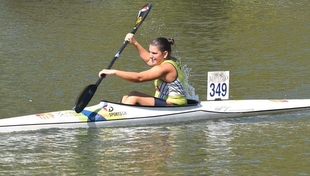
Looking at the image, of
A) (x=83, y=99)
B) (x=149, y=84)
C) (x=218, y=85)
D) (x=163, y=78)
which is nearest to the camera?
(x=83, y=99)

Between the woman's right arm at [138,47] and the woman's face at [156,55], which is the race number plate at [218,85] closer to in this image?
the woman's face at [156,55]

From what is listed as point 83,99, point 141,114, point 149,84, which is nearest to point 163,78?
point 141,114

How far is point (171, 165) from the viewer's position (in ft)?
30.4

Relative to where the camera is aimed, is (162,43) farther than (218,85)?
No

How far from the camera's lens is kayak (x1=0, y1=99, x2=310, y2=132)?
35.8 ft

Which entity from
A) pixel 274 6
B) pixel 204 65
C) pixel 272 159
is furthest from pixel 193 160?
pixel 274 6

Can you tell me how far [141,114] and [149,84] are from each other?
326cm

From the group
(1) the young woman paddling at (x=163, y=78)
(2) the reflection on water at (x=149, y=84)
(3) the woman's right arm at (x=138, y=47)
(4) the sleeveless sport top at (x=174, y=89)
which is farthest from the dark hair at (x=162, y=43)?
(2) the reflection on water at (x=149, y=84)

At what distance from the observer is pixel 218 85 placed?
12.0 meters

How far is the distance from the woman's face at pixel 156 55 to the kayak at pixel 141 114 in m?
0.68

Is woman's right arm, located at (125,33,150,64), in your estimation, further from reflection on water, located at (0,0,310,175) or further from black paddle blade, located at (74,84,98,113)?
reflection on water, located at (0,0,310,175)

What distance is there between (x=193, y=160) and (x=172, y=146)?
72 centimetres

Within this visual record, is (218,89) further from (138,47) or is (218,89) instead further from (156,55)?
(138,47)

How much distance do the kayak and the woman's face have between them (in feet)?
2.23
